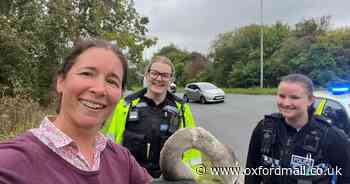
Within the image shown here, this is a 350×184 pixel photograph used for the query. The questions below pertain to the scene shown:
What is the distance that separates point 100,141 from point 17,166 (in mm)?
454

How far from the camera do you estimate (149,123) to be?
293 centimetres

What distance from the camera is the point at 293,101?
266 centimetres

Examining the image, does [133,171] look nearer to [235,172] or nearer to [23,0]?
[235,172]

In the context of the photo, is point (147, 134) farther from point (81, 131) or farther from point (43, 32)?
point (43, 32)

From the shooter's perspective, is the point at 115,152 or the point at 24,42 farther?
the point at 24,42

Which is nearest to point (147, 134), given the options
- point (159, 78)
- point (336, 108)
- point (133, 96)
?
point (133, 96)

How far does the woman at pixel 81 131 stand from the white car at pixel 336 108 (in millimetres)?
3528

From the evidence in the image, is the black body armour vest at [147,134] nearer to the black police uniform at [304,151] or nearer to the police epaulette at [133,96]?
the police epaulette at [133,96]

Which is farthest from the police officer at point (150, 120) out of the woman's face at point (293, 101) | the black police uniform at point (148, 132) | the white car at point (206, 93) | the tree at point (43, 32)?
the white car at point (206, 93)

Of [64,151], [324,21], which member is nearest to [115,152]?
[64,151]

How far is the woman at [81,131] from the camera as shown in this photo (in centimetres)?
115

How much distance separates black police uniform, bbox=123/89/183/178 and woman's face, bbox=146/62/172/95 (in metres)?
0.18

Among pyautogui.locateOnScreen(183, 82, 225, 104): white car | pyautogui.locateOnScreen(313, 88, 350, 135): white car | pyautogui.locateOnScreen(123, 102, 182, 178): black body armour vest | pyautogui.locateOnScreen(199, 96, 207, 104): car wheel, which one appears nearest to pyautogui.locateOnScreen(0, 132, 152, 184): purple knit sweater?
pyautogui.locateOnScreen(123, 102, 182, 178): black body armour vest

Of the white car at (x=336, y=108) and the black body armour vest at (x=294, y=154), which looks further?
the white car at (x=336, y=108)
